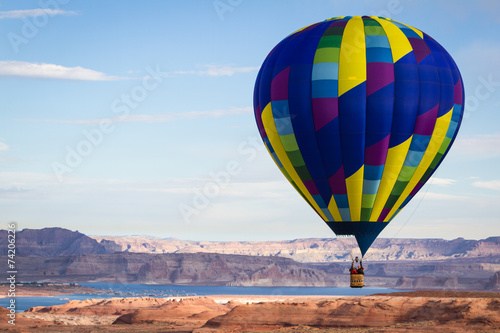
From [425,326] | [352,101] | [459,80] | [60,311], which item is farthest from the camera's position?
[60,311]

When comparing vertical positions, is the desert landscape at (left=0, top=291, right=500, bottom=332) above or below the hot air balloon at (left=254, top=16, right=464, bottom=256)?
below

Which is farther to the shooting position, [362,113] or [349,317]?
[349,317]

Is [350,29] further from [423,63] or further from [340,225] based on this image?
[340,225]

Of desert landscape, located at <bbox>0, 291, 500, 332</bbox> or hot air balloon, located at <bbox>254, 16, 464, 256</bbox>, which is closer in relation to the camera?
hot air balloon, located at <bbox>254, 16, 464, 256</bbox>

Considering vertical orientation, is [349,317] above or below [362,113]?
below

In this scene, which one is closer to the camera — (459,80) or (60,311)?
(459,80)

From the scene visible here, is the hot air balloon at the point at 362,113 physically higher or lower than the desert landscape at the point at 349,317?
higher

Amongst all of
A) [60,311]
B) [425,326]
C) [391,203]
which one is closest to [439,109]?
[391,203]

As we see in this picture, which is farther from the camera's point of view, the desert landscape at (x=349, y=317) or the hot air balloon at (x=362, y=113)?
the desert landscape at (x=349, y=317)
